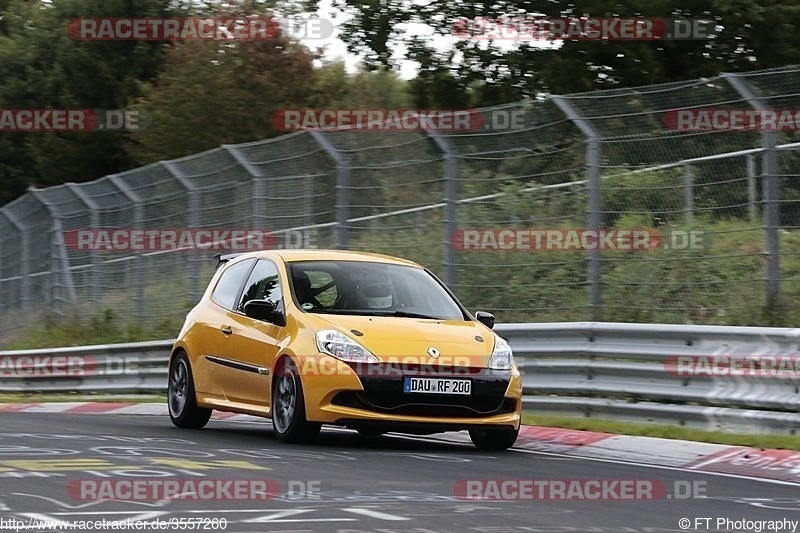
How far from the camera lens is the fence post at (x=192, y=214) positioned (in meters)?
20.5

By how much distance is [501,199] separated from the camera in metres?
14.8

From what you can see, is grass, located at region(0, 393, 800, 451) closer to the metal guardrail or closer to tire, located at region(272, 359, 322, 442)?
the metal guardrail

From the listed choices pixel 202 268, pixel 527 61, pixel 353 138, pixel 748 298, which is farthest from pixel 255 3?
pixel 748 298

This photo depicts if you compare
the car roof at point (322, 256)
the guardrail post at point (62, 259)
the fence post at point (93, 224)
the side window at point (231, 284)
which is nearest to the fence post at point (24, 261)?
the guardrail post at point (62, 259)

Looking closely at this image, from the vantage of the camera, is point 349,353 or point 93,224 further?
point 93,224

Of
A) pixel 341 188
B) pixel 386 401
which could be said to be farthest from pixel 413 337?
pixel 341 188

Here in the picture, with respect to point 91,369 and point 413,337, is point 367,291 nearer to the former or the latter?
point 413,337

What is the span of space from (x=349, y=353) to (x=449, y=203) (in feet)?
16.0

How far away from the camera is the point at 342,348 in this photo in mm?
10609

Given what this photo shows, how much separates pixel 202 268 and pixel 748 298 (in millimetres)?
9854

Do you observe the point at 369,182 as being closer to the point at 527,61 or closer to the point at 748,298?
the point at 748,298

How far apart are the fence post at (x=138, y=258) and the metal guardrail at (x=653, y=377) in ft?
31.4

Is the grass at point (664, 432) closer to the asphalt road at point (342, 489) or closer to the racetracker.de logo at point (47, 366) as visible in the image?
the asphalt road at point (342, 489)

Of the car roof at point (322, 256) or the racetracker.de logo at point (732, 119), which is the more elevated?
the racetracker.de logo at point (732, 119)
